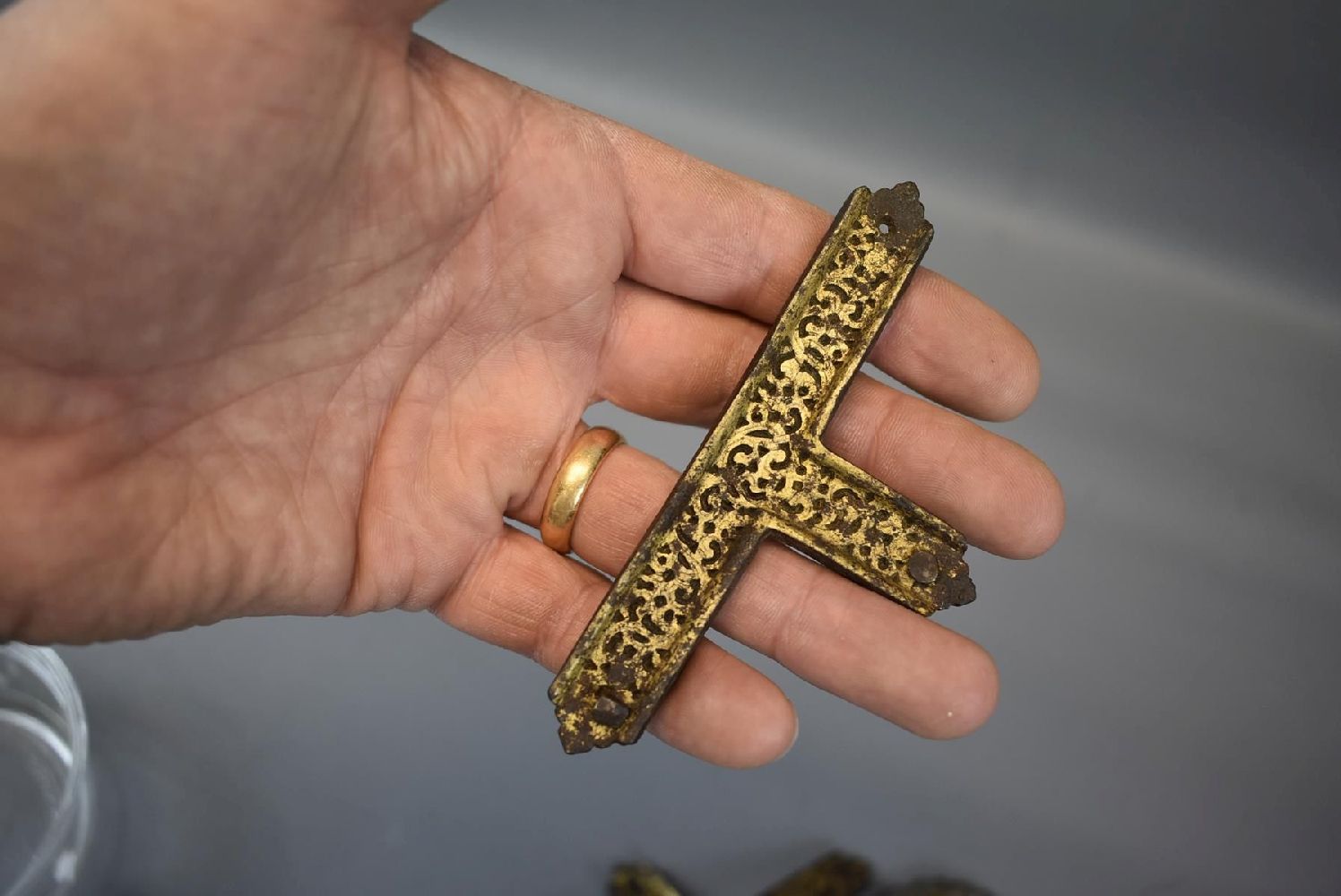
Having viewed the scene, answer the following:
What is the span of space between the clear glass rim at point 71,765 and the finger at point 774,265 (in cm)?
143

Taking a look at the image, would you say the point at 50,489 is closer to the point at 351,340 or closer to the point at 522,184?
the point at 351,340

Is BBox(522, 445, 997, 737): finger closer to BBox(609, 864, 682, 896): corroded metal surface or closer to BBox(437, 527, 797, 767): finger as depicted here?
BBox(437, 527, 797, 767): finger

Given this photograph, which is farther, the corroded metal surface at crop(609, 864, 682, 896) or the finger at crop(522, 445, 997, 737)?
the corroded metal surface at crop(609, 864, 682, 896)

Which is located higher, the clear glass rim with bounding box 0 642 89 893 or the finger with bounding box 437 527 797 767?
the finger with bounding box 437 527 797 767

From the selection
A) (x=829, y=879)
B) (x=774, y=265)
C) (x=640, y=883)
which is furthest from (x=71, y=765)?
(x=774, y=265)

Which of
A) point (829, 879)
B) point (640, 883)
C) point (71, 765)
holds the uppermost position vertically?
point (829, 879)

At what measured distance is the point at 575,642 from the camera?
5.47 ft

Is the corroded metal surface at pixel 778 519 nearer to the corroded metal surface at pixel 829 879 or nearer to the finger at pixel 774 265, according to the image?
the finger at pixel 774 265

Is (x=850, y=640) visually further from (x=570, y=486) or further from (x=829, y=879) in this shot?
(x=829, y=879)

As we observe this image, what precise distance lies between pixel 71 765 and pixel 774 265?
65.0 inches

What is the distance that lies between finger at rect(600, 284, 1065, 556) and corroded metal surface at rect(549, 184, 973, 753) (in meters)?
0.11

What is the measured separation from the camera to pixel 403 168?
1513 millimetres

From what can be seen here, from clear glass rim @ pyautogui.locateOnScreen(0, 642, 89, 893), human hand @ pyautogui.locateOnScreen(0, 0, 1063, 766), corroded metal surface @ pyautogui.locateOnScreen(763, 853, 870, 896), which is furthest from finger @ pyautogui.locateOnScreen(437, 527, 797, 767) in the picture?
clear glass rim @ pyautogui.locateOnScreen(0, 642, 89, 893)

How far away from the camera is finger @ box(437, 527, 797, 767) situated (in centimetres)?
160
